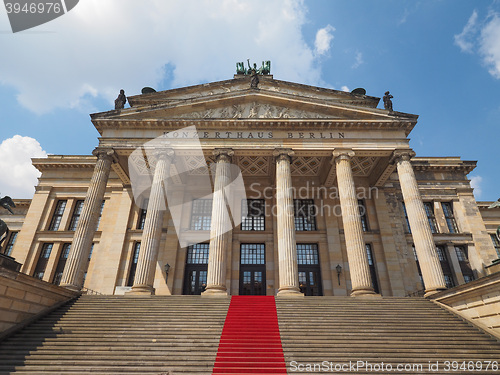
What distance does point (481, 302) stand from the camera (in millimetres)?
14469

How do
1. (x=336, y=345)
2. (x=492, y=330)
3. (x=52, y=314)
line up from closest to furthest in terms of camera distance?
(x=336, y=345) → (x=492, y=330) → (x=52, y=314)

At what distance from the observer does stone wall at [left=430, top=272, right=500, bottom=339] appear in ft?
44.8

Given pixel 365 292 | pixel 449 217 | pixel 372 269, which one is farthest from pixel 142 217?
pixel 449 217

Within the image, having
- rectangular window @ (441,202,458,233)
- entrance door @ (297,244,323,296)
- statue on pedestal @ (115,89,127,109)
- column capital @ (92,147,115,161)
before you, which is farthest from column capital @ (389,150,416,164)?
statue on pedestal @ (115,89,127,109)

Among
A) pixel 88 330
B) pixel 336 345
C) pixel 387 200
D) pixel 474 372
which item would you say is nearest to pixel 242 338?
pixel 336 345

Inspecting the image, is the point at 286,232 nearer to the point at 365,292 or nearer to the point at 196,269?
the point at 365,292

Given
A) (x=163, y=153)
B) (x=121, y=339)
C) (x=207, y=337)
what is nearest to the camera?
(x=121, y=339)

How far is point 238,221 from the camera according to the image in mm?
29297

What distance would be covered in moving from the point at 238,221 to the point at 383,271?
46.1ft

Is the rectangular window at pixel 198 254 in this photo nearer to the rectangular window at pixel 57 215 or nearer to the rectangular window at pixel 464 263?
the rectangular window at pixel 57 215

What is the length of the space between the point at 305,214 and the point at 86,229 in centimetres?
1933

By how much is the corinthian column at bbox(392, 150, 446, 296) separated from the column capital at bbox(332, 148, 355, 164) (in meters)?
3.60

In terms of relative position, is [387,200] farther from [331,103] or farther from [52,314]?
[52,314]

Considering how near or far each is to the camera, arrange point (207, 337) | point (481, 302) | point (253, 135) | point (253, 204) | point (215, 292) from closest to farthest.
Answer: point (207, 337)
point (481, 302)
point (215, 292)
point (253, 135)
point (253, 204)
